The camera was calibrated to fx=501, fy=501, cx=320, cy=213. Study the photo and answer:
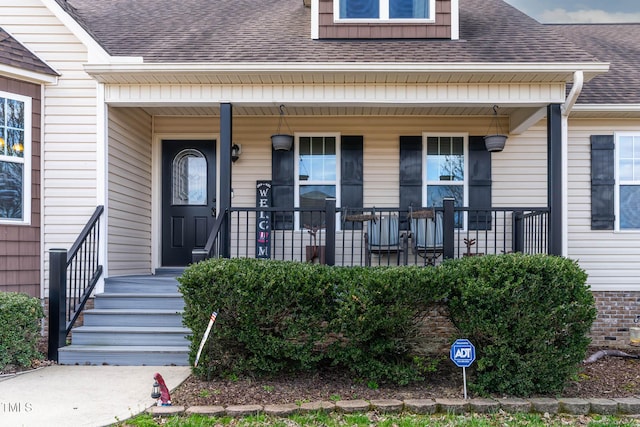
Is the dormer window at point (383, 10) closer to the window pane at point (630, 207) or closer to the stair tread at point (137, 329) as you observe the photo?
the window pane at point (630, 207)

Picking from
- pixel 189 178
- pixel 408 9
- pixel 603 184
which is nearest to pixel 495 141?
pixel 603 184

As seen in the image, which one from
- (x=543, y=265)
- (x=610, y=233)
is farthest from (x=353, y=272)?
(x=610, y=233)

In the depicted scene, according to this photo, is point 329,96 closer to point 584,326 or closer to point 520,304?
point 520,304

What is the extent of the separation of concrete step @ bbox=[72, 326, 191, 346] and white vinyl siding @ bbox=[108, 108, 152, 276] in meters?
1.02

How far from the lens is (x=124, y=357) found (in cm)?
517

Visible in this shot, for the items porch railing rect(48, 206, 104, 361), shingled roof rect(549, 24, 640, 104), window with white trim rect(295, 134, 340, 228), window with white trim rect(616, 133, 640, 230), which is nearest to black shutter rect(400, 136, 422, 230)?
window with white trim rect(295, 134, 340, 228)

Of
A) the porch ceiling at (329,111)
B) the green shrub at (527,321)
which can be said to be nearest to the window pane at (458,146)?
the porch ceiling at (329,111)

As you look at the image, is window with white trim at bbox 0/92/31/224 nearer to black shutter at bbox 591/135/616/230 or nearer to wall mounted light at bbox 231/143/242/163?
wall mounted light at bbox 231/143/242/163

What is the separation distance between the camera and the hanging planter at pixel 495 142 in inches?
Result: 255

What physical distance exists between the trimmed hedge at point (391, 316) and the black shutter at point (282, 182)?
2.66 m

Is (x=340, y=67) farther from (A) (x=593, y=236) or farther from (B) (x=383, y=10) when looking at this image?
(A) (x=593, y=236)

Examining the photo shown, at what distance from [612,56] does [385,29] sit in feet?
12.9

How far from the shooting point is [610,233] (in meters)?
6.91

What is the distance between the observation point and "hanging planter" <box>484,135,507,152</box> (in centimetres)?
647
